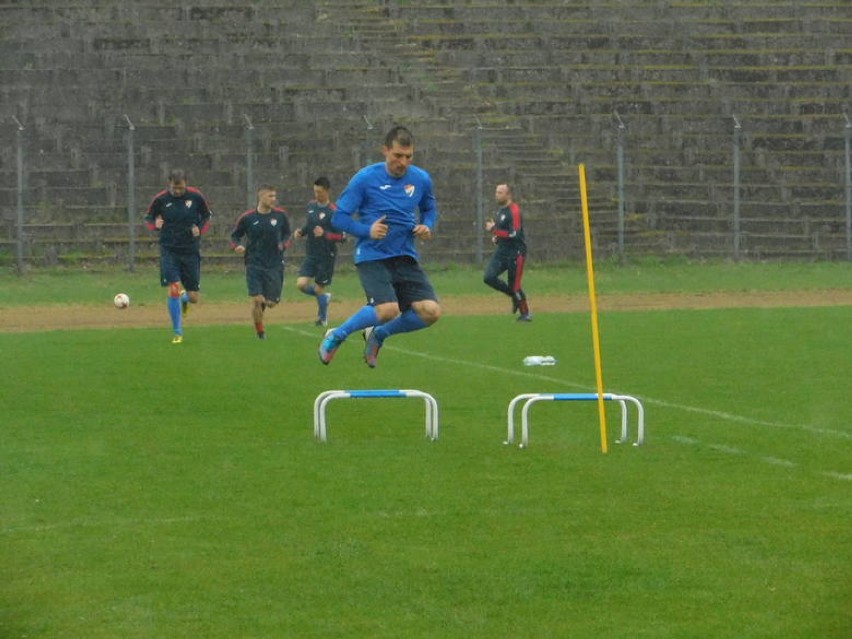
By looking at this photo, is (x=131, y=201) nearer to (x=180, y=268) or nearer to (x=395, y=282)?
(x=180, y=268)

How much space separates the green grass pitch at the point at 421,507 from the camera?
6980 mm

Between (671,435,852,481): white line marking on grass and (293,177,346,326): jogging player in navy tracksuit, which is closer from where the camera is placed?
(671,435,852,481): white line marking on grass

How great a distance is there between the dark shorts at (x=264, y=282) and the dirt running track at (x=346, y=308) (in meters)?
2.78

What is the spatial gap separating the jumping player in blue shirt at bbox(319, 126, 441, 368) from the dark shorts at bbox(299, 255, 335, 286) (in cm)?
1012

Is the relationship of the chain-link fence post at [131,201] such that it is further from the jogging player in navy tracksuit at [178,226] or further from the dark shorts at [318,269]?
the jogging player in navy tracksuit at [178,226]

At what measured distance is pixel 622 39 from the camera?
41625 mm

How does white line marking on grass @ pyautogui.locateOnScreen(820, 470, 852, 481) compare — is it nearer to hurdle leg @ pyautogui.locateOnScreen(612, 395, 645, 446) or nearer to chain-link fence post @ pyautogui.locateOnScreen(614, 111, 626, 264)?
hurdle leg @ pyautogui.locateOnScreen(612, 395, 645, 446)

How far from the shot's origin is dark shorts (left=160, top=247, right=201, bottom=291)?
2191 centimetres

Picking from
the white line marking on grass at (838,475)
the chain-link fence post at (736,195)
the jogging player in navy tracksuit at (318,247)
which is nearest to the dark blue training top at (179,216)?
the jogging player in navy tracksuit at (318,247)

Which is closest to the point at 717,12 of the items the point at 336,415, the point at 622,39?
the point at 622,39

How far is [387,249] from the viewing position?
13859 mm

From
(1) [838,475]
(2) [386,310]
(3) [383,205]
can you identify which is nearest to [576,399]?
(1) [838,475]

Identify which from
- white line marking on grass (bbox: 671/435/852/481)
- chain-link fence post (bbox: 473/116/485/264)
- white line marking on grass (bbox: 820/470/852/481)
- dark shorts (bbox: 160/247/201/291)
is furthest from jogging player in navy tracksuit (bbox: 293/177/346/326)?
white line marking on grass (bbox: 820/470/852/481)

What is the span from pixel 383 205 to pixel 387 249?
0.35m
